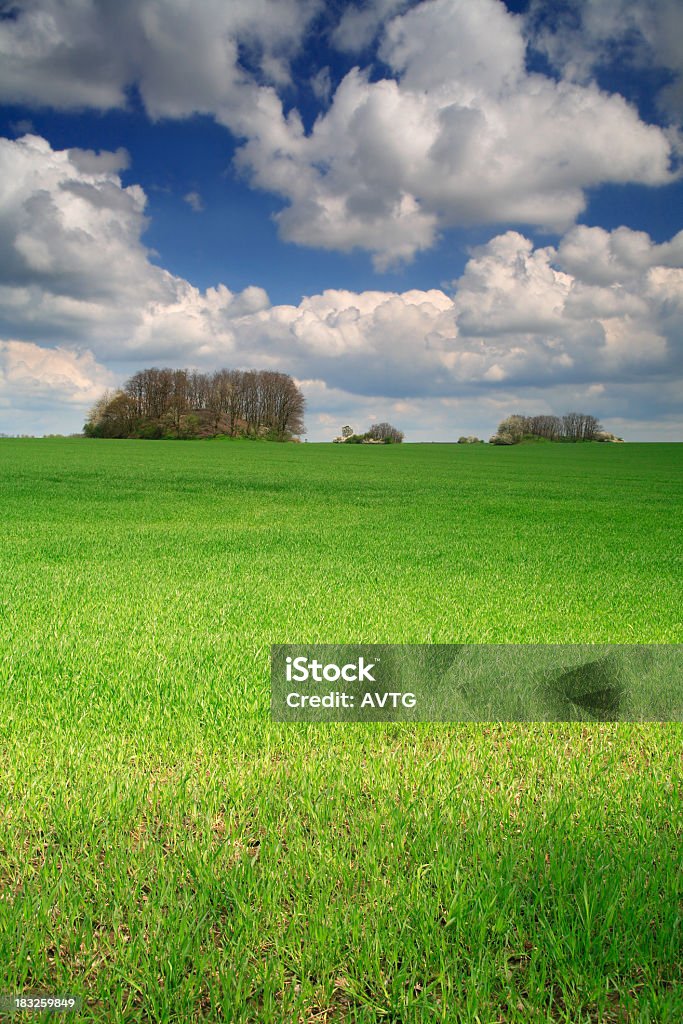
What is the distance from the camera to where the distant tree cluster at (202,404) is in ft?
325

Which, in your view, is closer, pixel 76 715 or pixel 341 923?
pixel 341 923

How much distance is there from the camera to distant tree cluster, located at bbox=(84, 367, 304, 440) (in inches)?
3895

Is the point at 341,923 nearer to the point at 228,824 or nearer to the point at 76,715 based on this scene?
the point at 228,824

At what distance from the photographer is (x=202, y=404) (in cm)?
10125

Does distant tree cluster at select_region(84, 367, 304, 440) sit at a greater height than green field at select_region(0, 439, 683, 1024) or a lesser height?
greater

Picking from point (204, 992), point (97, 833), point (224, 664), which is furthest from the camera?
point (224, 664)

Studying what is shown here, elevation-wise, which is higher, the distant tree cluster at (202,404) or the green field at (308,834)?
the distant tree cluster at (202,404)

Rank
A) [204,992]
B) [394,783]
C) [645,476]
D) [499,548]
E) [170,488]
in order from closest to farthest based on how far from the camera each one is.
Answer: [204,992] → [394,783] → [499,548] → [170,488] → [645,476]

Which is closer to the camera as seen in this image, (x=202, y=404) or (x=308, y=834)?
(x=308, y=834)

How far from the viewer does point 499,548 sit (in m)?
11.5

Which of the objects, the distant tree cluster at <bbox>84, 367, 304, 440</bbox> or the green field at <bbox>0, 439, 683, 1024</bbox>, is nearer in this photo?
the green field at <bbox>0, 439, 683, 1024</bbox>

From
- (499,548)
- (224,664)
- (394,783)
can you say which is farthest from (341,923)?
(499,548)

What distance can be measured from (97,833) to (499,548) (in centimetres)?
942

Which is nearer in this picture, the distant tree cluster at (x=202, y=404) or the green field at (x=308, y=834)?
the green field at (x=308, y=834)
